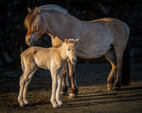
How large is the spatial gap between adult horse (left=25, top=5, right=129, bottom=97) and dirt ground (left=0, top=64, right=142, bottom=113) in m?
0.48

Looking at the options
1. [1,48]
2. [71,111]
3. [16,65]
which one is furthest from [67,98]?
[1,48]

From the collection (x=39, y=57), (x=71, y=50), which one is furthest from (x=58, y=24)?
(x=71, y=50)

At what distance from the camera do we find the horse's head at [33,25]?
5594 mm

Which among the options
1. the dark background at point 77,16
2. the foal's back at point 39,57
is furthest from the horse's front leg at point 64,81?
the dark background at point 77,16

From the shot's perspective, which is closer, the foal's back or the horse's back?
the foal's back

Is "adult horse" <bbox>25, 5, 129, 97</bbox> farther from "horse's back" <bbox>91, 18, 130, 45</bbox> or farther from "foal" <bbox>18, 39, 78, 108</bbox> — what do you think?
"foal" <bbox>18, 39, 78, 108</bbox>

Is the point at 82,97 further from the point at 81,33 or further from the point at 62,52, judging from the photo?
the point at 81,33

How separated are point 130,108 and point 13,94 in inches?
130

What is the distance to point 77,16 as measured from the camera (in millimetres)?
15094

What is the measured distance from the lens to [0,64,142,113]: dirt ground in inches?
195

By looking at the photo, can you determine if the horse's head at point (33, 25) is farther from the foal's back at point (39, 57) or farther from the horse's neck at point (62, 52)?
the horse's neck at point (62, 52)

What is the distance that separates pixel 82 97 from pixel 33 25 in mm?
2268

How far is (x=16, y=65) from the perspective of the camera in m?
10.7

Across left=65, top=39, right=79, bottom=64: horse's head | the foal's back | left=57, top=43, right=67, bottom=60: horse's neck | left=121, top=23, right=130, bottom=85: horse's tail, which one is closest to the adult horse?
left=121, top=23, right=130, bottom=85: horse's tail
